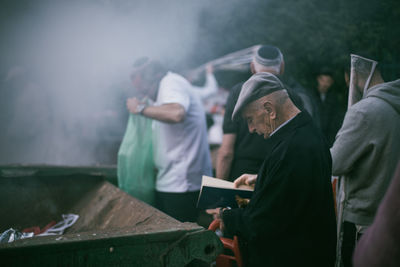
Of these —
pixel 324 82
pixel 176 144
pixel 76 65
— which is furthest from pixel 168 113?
pixel 76 65

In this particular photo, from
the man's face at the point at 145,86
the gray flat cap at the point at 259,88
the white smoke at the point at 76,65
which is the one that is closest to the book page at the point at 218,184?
the gray flat cap at the point at 259,88

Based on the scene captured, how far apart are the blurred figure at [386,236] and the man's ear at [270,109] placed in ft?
2.30

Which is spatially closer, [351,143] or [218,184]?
[218,184]

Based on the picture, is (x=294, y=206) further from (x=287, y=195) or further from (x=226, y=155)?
(x=226, y=155)

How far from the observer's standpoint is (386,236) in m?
0.80

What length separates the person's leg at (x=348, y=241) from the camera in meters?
1.99

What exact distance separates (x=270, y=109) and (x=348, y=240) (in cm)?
116

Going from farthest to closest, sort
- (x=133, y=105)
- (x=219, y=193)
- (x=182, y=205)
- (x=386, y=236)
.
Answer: (x=133, y=105) → (x=182, y=205) → (x=219, y=193) → (x=386, y=236)

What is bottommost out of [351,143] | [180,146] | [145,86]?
[180,146]

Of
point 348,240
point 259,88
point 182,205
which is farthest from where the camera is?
point 182,205

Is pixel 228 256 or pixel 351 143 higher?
pixel 351 143

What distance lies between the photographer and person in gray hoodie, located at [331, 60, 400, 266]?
178cm

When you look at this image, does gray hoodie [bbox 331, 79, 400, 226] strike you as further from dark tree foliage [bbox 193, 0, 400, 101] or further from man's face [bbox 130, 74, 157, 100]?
man's face [bbox 130, 74, 157, 100]

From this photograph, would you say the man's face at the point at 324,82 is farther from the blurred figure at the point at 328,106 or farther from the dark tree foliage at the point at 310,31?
the dark tree foliage at the point at 310,31
